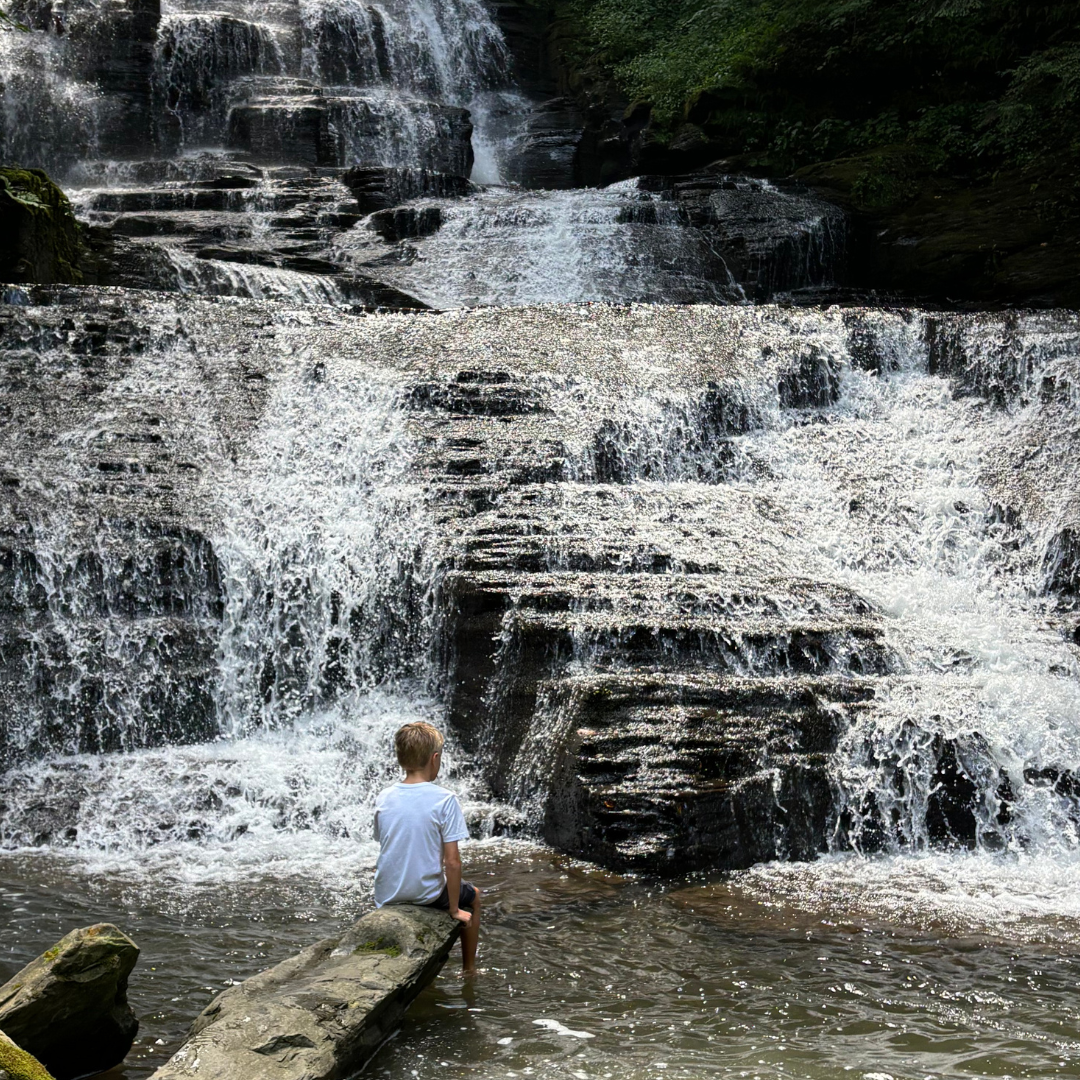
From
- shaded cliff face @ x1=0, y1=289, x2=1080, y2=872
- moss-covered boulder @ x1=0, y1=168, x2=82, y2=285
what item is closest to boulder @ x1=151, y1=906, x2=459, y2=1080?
shaded cliff face @ x1=0, y1=289, x2=1080, y2=872

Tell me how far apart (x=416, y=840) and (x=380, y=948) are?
0.45m

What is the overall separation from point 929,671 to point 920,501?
9.27 ft

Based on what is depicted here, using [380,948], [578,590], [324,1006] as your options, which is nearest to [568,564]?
[578,590]

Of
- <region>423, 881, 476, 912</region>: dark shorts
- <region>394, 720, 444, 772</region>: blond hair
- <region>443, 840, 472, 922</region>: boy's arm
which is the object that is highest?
<region>394, 720, 444, 772</region>: blond hair

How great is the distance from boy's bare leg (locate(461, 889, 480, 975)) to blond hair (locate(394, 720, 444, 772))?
0.65m

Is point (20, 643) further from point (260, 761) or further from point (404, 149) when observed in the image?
point (404, 149)

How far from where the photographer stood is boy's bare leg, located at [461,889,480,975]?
16.5 feet

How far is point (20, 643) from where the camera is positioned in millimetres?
8727

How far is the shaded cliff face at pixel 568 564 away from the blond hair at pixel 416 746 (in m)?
2.22

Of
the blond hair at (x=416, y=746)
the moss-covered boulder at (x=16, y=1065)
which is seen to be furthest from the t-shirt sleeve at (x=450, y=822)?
the moss-covered boulder at (x=16, y=1065)

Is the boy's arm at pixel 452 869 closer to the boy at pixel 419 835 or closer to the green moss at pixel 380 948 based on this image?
the boy at pixel 419 835

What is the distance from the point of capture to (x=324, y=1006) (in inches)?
163

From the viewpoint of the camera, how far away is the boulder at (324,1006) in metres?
3.77

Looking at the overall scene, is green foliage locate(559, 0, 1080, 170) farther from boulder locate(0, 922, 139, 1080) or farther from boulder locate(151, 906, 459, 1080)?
boulder locate(0, 922, 139, 1080)
